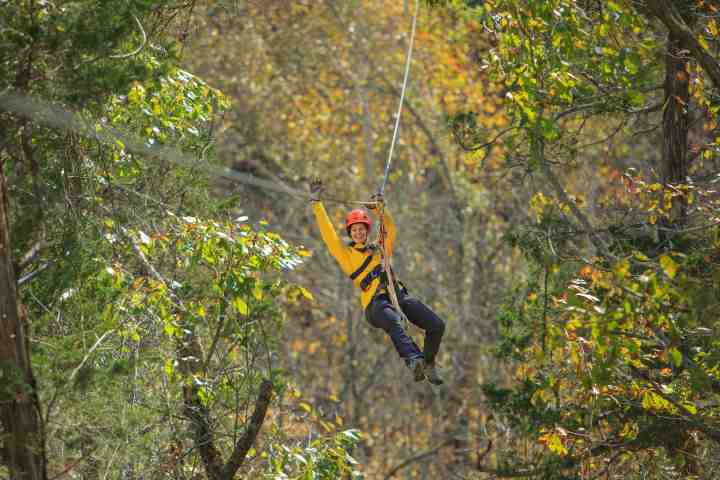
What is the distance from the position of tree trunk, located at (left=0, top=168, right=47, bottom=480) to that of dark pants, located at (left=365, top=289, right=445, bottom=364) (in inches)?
101

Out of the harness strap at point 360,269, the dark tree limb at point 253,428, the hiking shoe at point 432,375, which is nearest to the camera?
the dark tree limb at point 253,428

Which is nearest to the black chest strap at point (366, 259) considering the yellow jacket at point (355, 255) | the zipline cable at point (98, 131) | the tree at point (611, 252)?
the yellow jacket at point (355, 255)

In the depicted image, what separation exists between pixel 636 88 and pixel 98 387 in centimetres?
511

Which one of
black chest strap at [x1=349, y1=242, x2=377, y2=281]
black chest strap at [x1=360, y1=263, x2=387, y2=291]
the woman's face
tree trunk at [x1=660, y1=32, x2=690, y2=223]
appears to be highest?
tree trunk at [x1=660, y1=32, x2=690, y2=223]

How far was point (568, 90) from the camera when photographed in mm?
10141

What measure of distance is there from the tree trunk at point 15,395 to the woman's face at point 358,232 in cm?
260

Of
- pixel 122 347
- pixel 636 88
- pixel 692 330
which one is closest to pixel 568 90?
pixel 636 88

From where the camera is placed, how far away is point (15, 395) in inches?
312

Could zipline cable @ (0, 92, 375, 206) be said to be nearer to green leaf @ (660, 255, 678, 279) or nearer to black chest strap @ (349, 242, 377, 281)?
black chest strap @ (349, 242, 377, 281)

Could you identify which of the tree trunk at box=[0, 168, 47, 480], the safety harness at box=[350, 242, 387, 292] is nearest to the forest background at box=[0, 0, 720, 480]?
the tree trunk at box=[0, 168, 47, 480]

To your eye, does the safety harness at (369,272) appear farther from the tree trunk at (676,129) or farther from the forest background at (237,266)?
the tree trunk at (676,129)

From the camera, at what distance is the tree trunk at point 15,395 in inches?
312

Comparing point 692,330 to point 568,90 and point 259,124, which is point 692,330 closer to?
point 568,90

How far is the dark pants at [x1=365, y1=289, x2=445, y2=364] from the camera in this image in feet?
30.3
